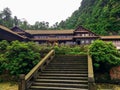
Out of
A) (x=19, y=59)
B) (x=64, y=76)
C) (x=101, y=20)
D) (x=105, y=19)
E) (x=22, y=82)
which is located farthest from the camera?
(x=101, y=20)

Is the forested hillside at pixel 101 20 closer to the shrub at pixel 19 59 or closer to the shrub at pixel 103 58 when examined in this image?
the shrub at pixel 103 58

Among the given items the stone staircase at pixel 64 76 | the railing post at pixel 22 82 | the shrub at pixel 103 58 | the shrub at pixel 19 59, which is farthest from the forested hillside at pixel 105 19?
the railing post at pixel 22 82

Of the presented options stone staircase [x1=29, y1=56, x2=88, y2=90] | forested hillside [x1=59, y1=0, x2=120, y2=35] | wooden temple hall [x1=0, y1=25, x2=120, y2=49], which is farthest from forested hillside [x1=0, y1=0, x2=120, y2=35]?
stone staircase [x1=29, y1=56, x2=88, y2=90]

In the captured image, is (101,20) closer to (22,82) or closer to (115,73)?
(115,73)

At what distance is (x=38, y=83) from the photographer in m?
11.5

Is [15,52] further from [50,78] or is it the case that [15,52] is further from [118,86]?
[118,86]

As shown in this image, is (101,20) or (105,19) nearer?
(105,19)

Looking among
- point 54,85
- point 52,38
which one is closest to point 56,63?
point 54,85

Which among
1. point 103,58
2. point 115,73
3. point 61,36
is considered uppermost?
point 61,36

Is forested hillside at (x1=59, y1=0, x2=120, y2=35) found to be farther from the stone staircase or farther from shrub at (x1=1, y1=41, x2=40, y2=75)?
shrub at (x1=1, y1=41, x2=40, y2=75)

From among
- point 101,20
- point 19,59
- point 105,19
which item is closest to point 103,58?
point 19,59

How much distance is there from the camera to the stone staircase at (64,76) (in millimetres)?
10953

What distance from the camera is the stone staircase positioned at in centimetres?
1095

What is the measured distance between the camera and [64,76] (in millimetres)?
Answer: 12570
